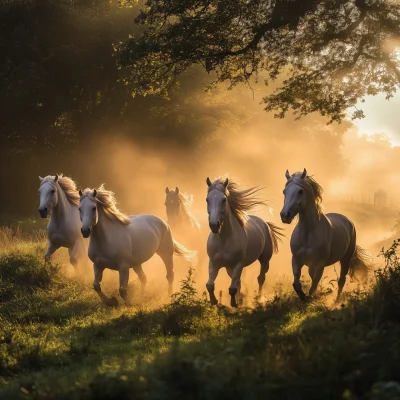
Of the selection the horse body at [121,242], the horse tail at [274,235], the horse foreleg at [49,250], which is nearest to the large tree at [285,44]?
the horse tail at [274,235]

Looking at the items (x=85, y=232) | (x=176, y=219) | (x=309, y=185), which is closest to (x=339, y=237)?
(x=309, y=185)

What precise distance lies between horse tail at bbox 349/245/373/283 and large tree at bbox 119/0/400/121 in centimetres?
383

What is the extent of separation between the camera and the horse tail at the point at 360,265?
1506 centimetres

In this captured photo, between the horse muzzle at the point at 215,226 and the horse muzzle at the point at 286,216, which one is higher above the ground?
the horse muzzle at the point at 286,216

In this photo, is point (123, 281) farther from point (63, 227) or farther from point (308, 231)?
point (308, 231)

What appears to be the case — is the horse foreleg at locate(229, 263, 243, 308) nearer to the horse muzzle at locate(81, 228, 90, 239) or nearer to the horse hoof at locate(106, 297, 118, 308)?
the horse hoof at locate(106, 297, 118, 308)

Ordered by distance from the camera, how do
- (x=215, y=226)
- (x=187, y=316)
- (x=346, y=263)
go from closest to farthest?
1. (x=187, y=316)
2. (x=215, y=226)
3. (x=346, y=263)

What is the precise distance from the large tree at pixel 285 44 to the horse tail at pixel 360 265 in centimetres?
383

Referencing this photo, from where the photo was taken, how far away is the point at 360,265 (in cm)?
1509

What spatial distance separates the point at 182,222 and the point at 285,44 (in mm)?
5657

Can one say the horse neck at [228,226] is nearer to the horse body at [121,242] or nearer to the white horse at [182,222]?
the horse body at [121,242]

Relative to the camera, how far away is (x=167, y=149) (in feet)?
136

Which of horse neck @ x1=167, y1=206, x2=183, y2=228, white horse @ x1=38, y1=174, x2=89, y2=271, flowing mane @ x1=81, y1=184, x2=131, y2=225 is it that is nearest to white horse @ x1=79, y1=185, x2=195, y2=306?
flowing mane @ x1=81, y1=184, x2=131, y2=225

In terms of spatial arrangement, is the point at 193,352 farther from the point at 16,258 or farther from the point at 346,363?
the point at 16,258
